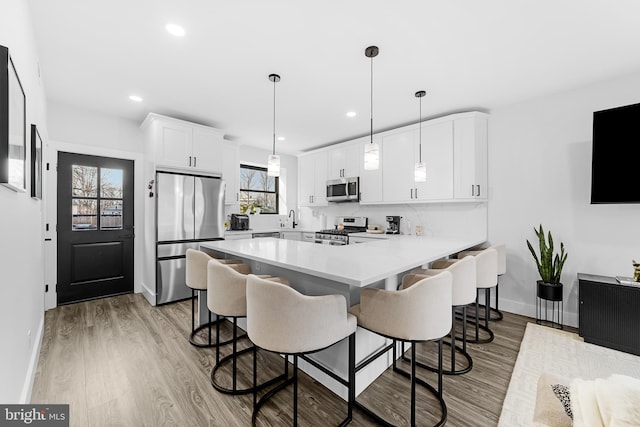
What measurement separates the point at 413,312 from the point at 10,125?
6.88 ft

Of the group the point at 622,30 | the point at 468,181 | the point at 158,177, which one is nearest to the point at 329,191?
the point at 468,181

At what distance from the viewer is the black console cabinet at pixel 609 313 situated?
242 centimetres

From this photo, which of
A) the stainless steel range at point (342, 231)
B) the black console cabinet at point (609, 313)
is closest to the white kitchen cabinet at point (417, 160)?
the stainless steel range at point (342, 231)

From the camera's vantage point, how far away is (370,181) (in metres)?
4.59

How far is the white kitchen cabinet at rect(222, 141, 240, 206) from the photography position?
4746mm

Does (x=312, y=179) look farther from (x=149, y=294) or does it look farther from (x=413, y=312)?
(x=413, y=312)

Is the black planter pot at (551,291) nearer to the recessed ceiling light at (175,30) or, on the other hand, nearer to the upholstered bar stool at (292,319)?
the upholstered bar stool at (292,319)

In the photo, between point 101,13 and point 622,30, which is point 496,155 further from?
point 101,13

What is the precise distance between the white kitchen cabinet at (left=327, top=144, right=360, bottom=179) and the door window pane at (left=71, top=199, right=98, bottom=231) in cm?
364

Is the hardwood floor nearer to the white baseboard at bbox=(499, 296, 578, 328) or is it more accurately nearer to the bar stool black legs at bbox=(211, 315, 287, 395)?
the bar stool black legs at bbox=(211, 315, 287, 395)

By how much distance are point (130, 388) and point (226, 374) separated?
64 centimetres

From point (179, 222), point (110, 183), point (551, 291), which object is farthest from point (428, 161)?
point (110, 183)

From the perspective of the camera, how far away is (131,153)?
4.06m

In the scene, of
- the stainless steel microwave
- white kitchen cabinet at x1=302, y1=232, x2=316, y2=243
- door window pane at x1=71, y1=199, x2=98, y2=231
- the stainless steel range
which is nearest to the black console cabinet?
the stainless steel range
